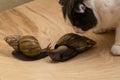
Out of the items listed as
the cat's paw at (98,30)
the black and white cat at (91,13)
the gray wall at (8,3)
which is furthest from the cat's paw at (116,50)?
the gray wall at (8,3)

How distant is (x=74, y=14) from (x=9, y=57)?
242 millimetres

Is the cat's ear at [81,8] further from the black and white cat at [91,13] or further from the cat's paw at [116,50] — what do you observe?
the cat's paw at [116,50]

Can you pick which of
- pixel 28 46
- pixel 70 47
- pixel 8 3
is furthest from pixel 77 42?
pixel 8 3

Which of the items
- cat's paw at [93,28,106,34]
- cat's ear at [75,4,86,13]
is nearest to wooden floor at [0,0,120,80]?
cat's paw at [93,28,106,34]

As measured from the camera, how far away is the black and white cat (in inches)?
29.3

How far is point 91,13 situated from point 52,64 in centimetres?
18

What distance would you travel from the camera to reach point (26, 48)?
2.62ft

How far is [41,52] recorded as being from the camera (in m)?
0.85

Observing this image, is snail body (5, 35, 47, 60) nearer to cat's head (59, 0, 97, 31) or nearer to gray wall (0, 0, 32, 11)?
cat's head (59, 0, 97, 31)

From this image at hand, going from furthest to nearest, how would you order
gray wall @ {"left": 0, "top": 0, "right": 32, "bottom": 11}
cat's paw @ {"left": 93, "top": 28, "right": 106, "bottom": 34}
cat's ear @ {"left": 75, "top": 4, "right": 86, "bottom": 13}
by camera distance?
gray wall @ {"left": 0, "top": 0, "right": 32, "bottom": 11} < cat's paw @ {"left": 93, "top": 28, "right": 106, "bottom": 34} < cat's ear @ {"left": 75, "top": 4, "right": 86, "bottom": 13}

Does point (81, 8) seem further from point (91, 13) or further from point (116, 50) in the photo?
point (116, 50)

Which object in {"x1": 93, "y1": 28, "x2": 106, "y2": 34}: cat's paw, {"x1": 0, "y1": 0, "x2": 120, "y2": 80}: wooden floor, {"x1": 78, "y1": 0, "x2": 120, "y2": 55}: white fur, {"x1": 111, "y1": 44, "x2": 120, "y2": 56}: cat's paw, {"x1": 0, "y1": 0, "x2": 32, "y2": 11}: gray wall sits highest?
{"x1": 78, "y1": 0, "x2": 120, "y2": 55}: white fur

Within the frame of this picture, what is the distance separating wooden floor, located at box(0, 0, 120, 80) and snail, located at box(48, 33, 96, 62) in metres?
0.02

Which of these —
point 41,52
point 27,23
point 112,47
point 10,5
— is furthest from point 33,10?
point 112,47
